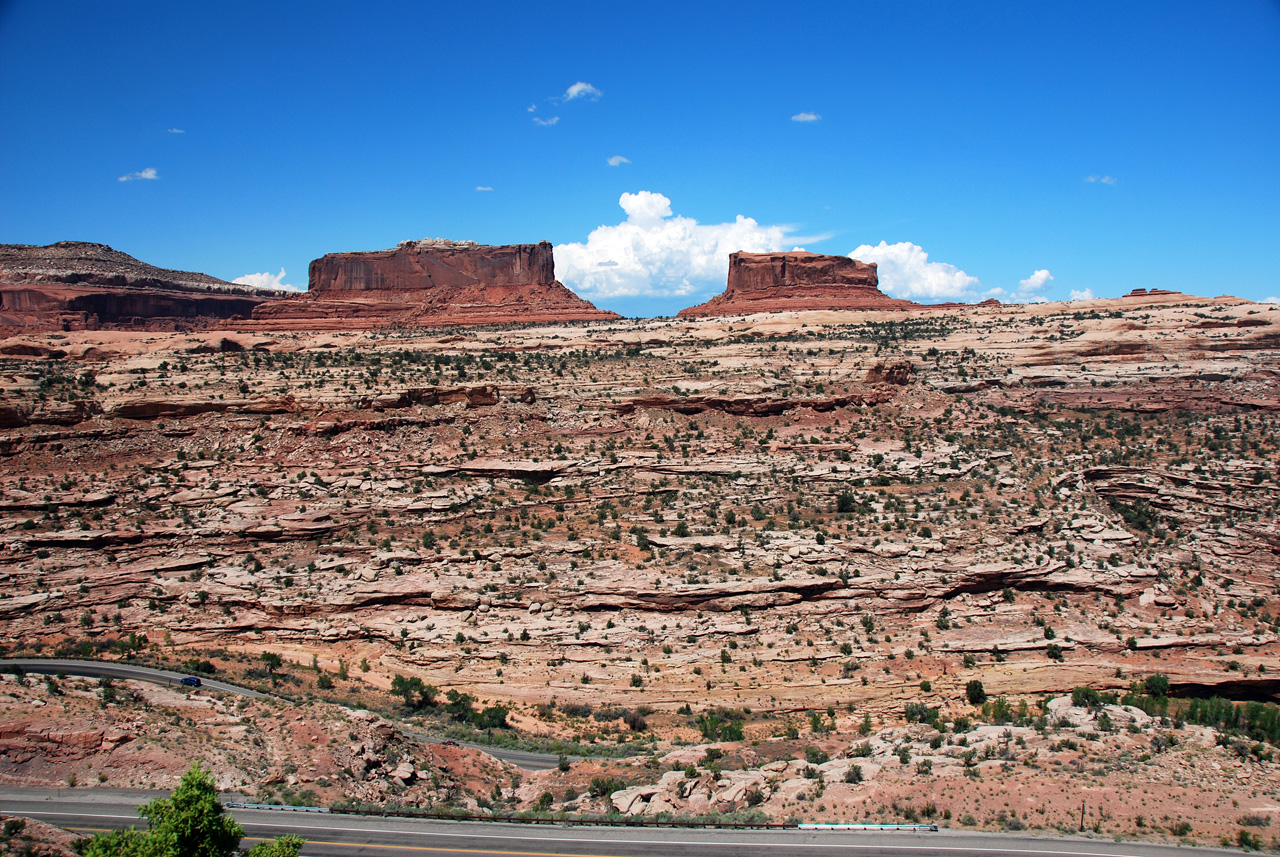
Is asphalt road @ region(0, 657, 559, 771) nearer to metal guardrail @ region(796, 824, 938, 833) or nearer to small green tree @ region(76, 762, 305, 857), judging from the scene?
metal guardrail @ region(796, 824, 938, 833)

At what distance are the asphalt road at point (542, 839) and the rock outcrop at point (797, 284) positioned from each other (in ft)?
216

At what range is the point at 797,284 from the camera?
82562mm

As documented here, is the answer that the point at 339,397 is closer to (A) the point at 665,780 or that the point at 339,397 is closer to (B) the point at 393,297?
(A) the point at 665,780

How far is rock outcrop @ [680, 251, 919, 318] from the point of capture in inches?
3157

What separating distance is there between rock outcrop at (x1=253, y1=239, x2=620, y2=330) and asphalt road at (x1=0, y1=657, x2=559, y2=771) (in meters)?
52.9

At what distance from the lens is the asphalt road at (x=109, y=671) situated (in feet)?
74.5

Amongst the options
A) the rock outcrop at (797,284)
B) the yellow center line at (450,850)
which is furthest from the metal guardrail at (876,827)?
the rock outcrop at (797,284)

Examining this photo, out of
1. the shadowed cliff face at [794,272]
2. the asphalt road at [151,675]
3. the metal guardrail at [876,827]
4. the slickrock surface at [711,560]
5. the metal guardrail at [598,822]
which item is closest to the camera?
the metal guardrail at [876,827]

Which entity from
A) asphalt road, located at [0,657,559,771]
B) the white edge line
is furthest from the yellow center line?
asphalt road, located at [0,657,559,771]

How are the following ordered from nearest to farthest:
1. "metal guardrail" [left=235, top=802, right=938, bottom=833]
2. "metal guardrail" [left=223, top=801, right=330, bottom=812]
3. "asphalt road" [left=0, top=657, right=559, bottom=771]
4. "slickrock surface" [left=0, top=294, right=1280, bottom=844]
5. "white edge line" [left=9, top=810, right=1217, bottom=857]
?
1. "white edge line" [left=9, top=810, right=1217, bottom=857]
2. "metal guardrail" [left=235, top=802, right=938, bottom=833]
3. "metal guardrail" [left=223, top=801, right=330, bottom=812]
4. "slickrock surface" [left=0, top=294, right=1280, bottom=844]
5. "asphalt road" [left=0, top=657, right=559, bottom=771]

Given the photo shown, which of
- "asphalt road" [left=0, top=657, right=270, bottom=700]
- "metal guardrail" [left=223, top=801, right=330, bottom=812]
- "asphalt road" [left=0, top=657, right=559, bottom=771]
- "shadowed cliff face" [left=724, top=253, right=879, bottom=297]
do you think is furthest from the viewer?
"shadowed cliff face" [left=724, top=253, right=879, bottom=297]

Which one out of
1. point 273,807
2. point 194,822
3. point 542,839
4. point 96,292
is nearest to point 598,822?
point 542,839

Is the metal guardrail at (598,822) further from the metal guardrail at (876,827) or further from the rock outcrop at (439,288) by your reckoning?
the rock outcrop at (439,288)

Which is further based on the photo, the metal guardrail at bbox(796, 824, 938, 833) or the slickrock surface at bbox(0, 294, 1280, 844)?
the slickrock surface at bbox(0, 294, 1280, 844)
